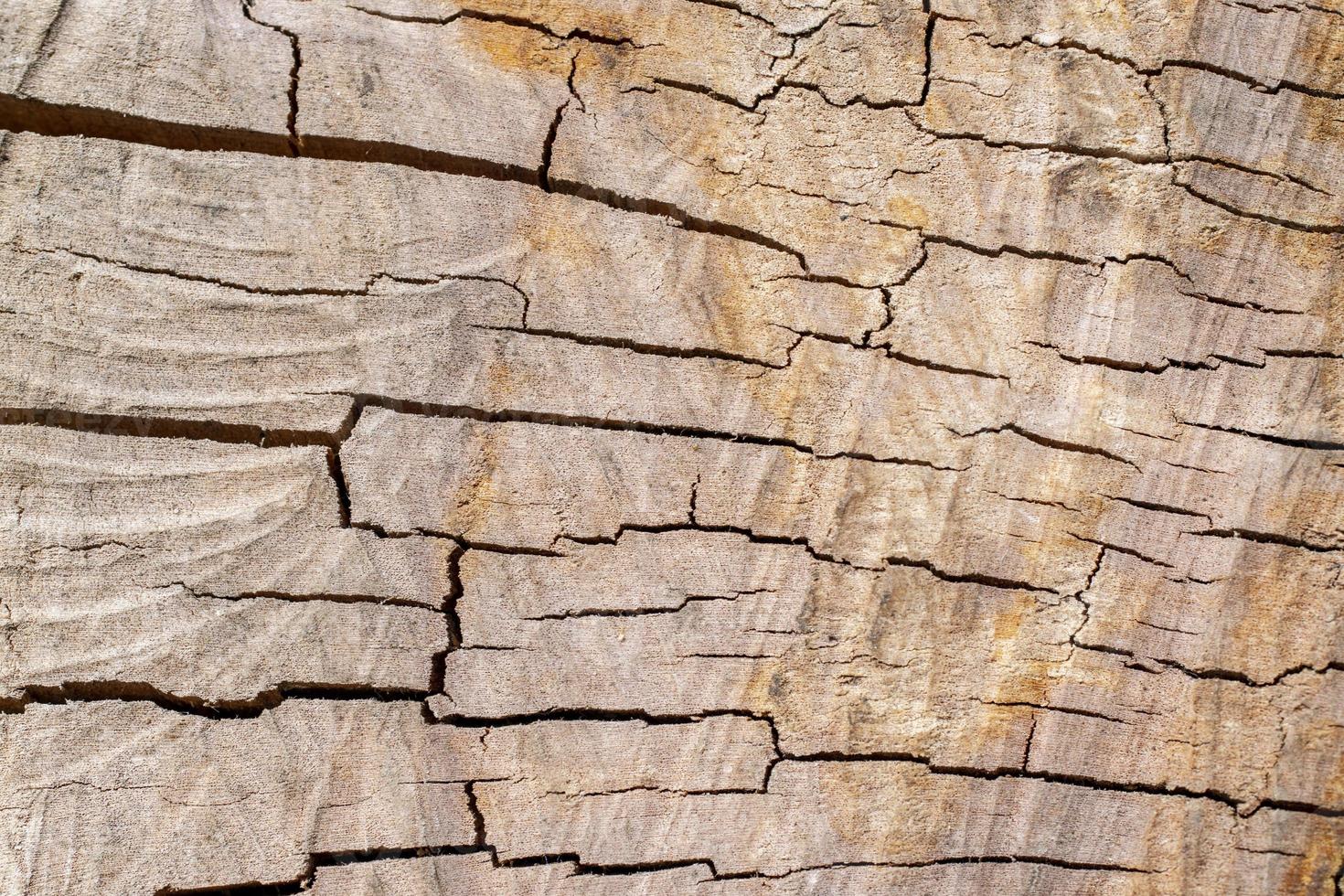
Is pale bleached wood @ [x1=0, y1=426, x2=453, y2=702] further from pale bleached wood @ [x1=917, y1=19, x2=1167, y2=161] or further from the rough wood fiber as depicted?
pale bleached wood @ [x1=917, y1=19, x2=1167, y2=161]

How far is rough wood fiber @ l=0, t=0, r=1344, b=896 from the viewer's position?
4.44 ft

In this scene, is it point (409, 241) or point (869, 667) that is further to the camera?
point (869, 667)

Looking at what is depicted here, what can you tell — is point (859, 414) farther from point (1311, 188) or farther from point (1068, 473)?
point (1311, 188)

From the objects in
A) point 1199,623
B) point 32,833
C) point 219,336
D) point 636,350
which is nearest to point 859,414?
point 636,350

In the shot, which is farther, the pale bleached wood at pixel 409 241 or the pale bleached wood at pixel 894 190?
the pale bleached wood at pixel 894 190

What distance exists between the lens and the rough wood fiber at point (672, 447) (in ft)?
4.44

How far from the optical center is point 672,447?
1.50 meters

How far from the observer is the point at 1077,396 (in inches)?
62.5

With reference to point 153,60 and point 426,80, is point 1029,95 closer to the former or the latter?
point 426,80

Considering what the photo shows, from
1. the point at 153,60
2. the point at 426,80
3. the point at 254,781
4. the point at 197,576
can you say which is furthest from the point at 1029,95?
the point at 254,781

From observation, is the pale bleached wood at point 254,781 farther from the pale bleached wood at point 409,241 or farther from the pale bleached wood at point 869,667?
the pale bleached wood at point 409,241

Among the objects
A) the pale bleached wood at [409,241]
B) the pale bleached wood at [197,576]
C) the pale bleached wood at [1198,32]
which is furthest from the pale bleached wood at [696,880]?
the pale bleached wood at [1198,32]

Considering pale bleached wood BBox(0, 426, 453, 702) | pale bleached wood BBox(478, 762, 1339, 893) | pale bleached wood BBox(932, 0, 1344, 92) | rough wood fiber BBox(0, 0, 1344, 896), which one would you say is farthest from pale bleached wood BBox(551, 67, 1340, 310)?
pale bleached wood BBox(478, 762, 1339, 893)

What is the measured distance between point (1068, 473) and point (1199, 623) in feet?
1.16
